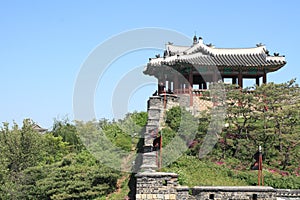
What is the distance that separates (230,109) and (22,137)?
10.8 metres

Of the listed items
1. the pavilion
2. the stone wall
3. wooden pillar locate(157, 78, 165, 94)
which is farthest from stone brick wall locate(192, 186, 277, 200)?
wooden pillar locate(157, 78, 165, 94)

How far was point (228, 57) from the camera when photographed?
898 inches

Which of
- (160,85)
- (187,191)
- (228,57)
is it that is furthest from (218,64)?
(187,191)

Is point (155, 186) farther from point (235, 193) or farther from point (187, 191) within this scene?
point (235, 193)

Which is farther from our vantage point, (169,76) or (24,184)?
(169,76)

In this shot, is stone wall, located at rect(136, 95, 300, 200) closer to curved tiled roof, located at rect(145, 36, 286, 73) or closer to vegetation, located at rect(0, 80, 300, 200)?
vegetation, located at rect(0, 80, 300, 200)

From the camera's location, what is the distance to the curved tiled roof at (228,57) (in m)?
22.2

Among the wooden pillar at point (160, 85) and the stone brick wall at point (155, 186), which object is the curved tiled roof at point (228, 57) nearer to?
the wooden pillar at point (160, 85)

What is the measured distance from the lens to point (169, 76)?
25000mm

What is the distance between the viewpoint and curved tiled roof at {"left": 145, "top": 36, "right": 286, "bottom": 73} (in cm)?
A: 2217

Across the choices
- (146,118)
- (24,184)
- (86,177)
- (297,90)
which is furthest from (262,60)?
(24,184)

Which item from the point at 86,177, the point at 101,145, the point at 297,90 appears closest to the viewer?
the point at 86,177

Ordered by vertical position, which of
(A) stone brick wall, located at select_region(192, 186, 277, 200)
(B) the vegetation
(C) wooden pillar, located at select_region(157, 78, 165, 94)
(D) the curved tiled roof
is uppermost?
(D) the curved tiled roof

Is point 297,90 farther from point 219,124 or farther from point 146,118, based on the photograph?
point 146,118
